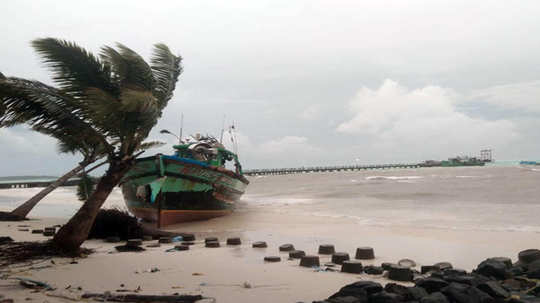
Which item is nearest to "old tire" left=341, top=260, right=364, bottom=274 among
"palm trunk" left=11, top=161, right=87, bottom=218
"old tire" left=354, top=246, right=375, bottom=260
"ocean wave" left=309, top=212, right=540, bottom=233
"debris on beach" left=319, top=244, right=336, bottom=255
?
"old tire" left=354, top=246, right=375, bottom=260

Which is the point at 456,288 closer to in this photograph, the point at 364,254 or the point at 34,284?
the point at 364,254

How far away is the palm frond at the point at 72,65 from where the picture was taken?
25.5 feet

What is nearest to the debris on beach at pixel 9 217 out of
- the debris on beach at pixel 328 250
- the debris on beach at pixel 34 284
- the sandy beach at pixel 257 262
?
the sandy beach at pixel 257 262

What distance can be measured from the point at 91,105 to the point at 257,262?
406 centimetres

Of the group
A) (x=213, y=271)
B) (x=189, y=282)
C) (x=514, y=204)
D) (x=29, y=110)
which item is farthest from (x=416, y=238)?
(x=514, y=204)

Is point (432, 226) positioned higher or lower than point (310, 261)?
lower

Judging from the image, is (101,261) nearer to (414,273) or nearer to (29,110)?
(29,110)

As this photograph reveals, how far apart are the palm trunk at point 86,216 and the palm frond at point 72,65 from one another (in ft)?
5.23

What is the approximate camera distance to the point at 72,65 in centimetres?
791

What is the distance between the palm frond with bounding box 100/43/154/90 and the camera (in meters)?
8.26

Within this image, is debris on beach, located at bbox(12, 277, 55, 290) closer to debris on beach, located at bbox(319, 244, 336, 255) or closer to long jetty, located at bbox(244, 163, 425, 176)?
debris on beach, located at bbox(319, 244, 336, 255)

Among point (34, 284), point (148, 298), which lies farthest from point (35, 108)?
point (148, 298)

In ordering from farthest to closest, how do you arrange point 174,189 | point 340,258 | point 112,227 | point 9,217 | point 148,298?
point 9,217 → point 174,189 → point 112,227 → point 340,258 → point 148,298

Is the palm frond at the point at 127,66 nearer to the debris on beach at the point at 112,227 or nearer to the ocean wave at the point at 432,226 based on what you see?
the debris on beach at the point at 112,227
